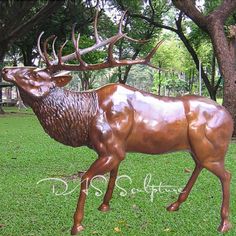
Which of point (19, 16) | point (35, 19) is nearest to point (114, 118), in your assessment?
point (35, 19)

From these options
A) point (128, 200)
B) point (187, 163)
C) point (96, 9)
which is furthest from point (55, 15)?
point (187, 163)

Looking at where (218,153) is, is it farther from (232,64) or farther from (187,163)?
(232,64)

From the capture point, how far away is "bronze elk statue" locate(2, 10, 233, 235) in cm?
274

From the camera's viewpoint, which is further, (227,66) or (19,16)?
(227,66)

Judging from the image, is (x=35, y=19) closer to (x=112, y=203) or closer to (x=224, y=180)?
(x=224, y=180)

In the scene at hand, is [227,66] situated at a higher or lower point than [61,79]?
lower

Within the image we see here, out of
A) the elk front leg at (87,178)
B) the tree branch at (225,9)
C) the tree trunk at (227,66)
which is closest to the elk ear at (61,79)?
the elk front leg at (87,178)

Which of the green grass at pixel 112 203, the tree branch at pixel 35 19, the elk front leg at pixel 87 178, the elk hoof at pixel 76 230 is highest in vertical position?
the tree branch at pixel 35 19

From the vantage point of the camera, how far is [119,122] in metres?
2.86

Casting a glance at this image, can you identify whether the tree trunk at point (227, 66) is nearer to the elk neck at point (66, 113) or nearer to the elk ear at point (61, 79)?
the elk neck at point (66, 113)

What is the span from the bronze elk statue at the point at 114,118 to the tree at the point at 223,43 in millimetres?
7734

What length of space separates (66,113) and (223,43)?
863 centimetres

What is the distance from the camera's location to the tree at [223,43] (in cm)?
1066

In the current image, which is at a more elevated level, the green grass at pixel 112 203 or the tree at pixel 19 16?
the tree at pixel 19 16
